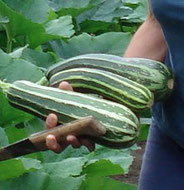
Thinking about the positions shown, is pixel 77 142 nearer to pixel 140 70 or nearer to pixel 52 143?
pixel 52 143

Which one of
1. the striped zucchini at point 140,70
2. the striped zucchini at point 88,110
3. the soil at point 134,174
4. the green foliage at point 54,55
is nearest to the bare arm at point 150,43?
the striped zucchini at point 140,70

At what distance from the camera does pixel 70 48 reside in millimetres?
4344

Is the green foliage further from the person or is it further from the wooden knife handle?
the wooden knife handle

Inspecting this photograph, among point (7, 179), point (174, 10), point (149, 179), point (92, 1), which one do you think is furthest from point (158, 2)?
point (92, 1)

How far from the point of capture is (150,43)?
2.48m

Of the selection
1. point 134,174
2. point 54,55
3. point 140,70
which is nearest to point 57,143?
point 140,70

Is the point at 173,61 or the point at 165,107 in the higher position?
the point at 173,61

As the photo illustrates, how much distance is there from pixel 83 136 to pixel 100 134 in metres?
0.05

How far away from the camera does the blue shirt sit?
221 centimetres

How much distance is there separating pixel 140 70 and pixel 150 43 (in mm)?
196

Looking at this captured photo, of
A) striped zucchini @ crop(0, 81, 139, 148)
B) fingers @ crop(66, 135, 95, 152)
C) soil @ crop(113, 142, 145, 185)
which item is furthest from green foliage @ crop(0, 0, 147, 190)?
soil @ crop(113, 142, 145, 185)

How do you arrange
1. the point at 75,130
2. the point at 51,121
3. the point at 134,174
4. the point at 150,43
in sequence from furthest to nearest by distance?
the point at 134,174
the point at 150,43
the point at 51,121
the point at 75,130

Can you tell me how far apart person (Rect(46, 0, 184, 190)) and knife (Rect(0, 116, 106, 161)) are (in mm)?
31

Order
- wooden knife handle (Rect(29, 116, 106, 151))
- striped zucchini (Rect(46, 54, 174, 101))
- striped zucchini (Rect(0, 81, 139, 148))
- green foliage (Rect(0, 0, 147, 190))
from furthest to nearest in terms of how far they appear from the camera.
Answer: green foliage (Rect(0, 0, 147, 190)) < striped zucchini (Rect(46, 54, 174, 101)) < striped zucchini (Rect(0, 81, 139, 148)) < wooden knife handle (Rect(29, 116, 106, 151))
